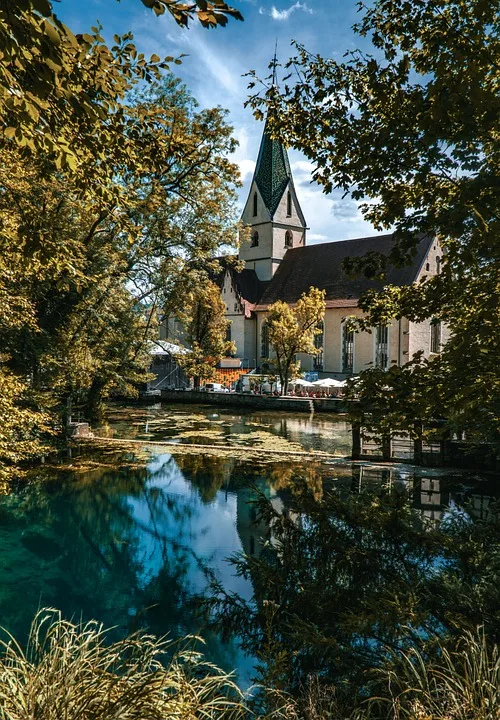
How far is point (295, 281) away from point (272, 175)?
1216 centimetres

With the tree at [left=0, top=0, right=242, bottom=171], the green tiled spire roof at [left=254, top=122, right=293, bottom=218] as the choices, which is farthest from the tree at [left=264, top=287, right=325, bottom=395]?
the tree at [left=0, top=0, right=242, bottom=171]

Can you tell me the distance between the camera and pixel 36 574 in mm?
7809

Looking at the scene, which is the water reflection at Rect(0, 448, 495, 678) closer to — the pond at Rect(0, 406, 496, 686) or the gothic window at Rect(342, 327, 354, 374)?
the pond at Rect(0, 406, 496, 686)

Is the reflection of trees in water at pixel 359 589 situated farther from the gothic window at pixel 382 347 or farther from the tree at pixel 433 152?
the gothic window at pixel 382 347

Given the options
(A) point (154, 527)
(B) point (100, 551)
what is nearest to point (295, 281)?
(A) point (154, 527)

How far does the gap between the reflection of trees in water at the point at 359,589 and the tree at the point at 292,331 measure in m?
27.5

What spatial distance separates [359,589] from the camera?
A: 487 centimetres

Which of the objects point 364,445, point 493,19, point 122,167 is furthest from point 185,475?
point 493,19

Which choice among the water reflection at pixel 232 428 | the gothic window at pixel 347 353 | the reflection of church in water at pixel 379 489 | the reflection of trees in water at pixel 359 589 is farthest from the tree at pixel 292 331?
the reflection of trees in water at pixel 359 589

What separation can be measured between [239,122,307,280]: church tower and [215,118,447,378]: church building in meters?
0.10

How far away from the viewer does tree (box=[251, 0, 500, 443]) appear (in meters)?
3.32

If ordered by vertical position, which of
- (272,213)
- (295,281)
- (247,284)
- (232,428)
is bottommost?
(232,428)

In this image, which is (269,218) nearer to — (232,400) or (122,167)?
(232,400)

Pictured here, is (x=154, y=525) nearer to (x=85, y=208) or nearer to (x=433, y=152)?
(x=85, y=208)
